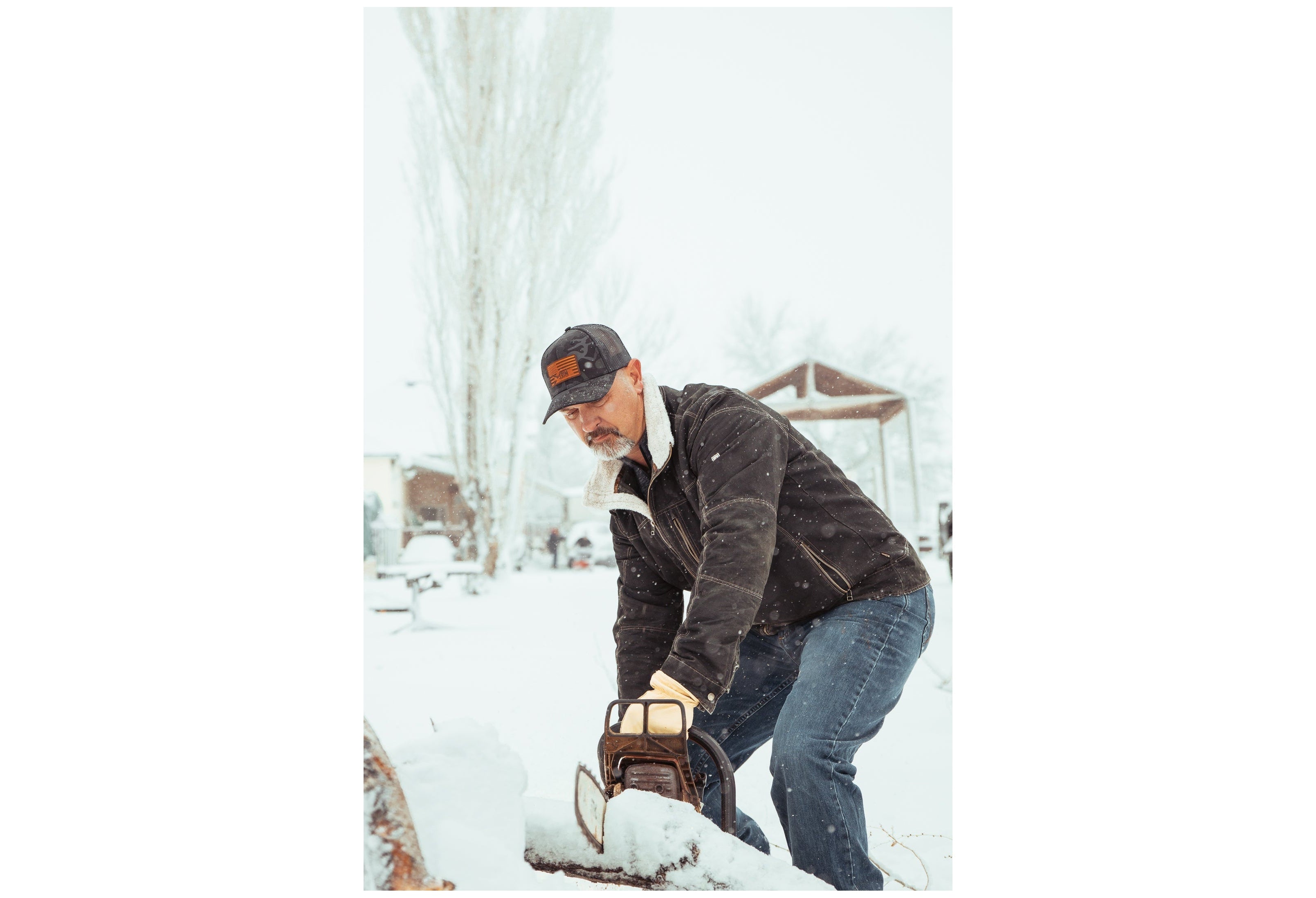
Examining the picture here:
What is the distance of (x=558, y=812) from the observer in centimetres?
129

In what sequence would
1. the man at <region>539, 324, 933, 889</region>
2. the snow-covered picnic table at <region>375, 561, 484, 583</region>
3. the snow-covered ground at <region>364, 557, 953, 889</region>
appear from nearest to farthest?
the snow-covered ground at <region>364, 557, 953, 889</region> → the man at <region>539, 324, 933, 889</region> → the snow-covered picnic table at <region>375, 561, 484, 583</region>

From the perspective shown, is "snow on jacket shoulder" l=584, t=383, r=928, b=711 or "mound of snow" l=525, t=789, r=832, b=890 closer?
"mound of snow" l=525, t=789, r=832, b=890

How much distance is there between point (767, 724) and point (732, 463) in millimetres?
636

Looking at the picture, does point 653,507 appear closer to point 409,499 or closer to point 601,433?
point 601,433

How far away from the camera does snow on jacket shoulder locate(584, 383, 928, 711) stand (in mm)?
1310

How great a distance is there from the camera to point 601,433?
1.55m

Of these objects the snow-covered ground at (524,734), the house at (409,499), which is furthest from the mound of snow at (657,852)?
the house at (409,499)

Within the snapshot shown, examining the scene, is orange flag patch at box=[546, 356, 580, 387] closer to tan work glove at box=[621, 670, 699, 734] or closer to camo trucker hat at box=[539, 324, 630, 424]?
camo trucker hat at box=[539, 324, 630, 424]

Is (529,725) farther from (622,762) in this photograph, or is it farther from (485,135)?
(485,135)

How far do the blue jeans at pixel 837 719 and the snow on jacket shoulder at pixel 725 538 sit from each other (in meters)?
0.06

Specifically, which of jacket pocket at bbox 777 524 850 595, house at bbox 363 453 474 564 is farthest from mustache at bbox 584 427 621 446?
house at bbox 363 453 474 564

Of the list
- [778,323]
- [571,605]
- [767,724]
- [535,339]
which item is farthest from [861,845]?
[778,323]

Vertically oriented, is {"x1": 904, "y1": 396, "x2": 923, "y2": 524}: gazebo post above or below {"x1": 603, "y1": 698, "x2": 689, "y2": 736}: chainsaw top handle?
above

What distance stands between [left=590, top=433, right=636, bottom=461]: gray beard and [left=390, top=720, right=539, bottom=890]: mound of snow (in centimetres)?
57
